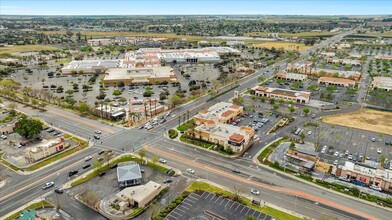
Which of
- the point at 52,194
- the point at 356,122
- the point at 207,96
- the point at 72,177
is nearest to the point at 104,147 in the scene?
the point at 72,177

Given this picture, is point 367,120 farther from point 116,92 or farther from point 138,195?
point 116,92

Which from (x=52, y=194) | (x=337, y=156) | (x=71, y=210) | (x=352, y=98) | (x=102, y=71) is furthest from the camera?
(x=102, y=71)

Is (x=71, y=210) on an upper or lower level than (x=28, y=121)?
lower

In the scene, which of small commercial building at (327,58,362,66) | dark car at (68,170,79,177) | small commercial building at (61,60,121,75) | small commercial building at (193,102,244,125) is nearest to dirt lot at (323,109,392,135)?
small commercial building at (193,102,244,125)

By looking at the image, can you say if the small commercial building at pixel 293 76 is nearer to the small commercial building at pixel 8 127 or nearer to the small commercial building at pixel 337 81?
the small commercial building at pixel 337 81

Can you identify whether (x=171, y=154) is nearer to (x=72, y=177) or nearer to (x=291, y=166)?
(x=72, y=177)
